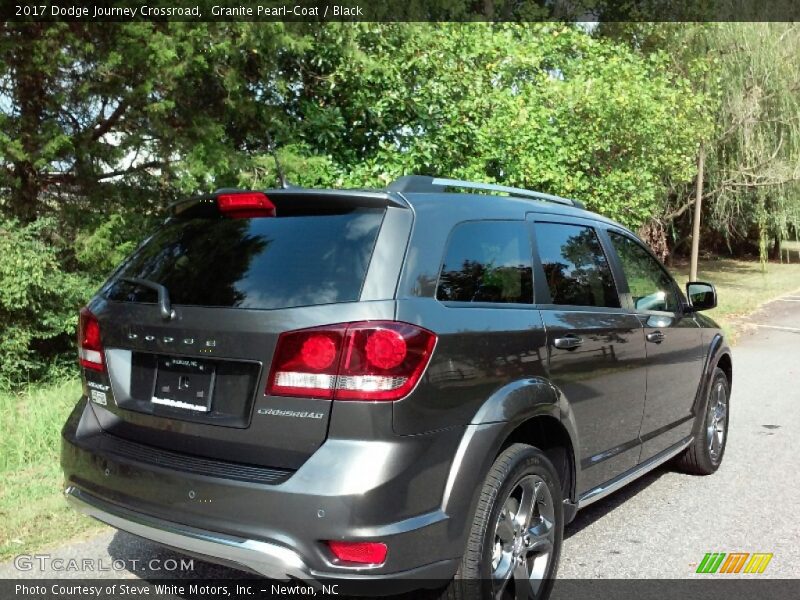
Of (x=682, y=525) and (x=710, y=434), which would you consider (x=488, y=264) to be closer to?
(x=682, y=525)

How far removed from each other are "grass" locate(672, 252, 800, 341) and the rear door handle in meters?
10.9

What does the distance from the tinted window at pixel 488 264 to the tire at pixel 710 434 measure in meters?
2.56

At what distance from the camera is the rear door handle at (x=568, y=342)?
3604mm

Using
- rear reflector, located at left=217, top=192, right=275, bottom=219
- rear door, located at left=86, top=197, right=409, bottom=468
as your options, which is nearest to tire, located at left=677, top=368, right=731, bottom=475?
→ rear door, located at left=86, top=197, right=409, bottom=468

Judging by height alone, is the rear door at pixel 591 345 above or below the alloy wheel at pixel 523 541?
above

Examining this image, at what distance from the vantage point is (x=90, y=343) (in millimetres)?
3432

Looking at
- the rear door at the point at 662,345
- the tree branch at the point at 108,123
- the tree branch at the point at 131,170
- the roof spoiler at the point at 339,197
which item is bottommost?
the rear door at the point at 662,345

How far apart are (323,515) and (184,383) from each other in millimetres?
803

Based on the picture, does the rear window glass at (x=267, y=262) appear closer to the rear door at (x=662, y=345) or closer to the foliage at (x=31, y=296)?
the rear door at (x=662, y=345)

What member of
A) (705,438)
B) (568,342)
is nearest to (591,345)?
(568,342)

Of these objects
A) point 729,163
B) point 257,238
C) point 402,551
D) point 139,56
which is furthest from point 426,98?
point 729,163

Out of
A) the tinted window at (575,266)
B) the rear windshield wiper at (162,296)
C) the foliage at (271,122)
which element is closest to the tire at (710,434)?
the tinted window at (575,266)

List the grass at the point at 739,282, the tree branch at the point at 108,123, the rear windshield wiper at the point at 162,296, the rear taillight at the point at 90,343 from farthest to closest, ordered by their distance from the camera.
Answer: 1. the grass at the point at 739,282
2. the tree branch at the point at 108,123
3. the rear taillight at the point at 90,343
4. the rear windshield wiper at the point at 162,296

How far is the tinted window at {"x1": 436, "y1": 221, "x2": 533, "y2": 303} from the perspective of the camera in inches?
125
